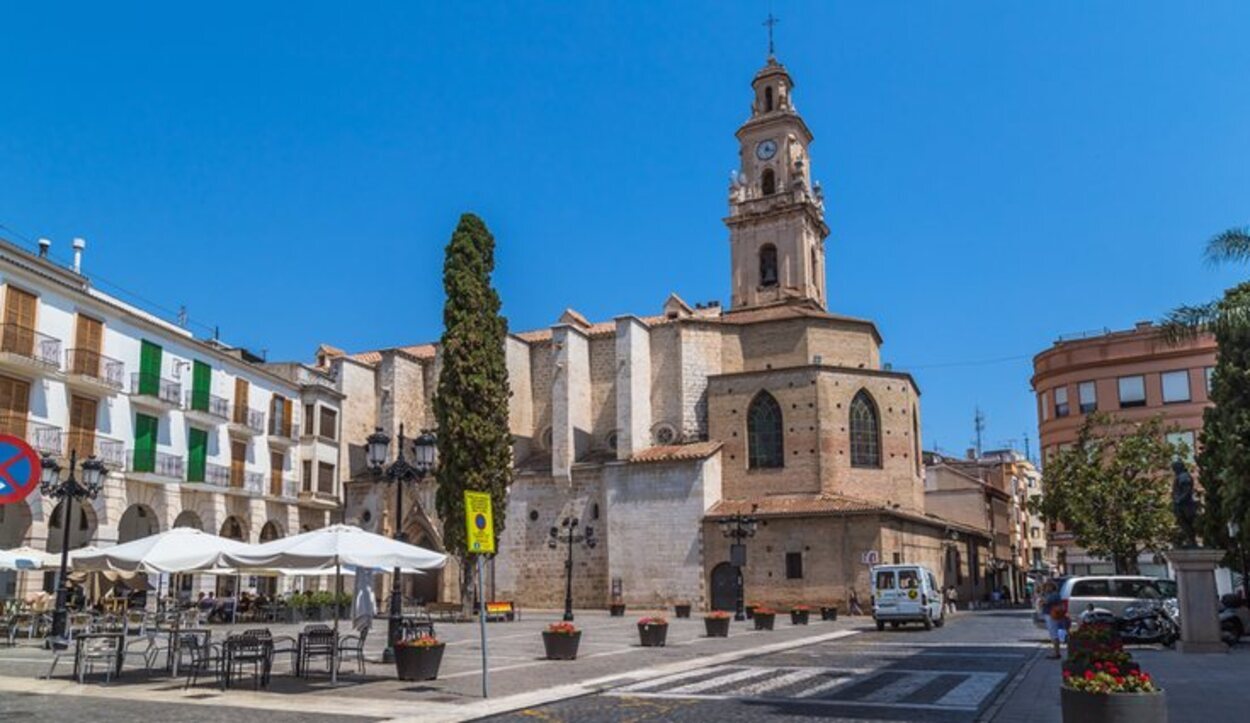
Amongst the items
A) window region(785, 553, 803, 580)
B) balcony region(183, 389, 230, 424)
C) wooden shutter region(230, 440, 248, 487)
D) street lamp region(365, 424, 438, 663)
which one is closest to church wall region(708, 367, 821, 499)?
window region(785, 553, 803, 580)

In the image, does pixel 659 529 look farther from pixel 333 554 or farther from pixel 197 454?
pixel 333 554

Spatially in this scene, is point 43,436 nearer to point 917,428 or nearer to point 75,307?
point 75,307

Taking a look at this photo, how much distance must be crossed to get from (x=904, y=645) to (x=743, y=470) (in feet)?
67.0

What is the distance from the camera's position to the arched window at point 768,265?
5109 centimetres

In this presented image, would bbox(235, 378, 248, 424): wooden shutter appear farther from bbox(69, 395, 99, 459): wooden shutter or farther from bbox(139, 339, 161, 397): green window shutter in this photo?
bbox(69, 395, 99, 459): wooden shutter

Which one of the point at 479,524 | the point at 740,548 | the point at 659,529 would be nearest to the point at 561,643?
the point at 479,524

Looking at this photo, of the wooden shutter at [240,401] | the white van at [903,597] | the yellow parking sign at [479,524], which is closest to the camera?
the yellow parking sign at [479,524]

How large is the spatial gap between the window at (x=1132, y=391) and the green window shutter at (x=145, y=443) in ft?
143

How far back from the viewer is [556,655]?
722 inches

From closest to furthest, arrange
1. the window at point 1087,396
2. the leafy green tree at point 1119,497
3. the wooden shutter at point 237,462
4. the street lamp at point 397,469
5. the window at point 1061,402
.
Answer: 1. the street lamp at point 397,469
2. the leafy green tree at point 1119,497
3. the wooden shutter at point 237,462
4. the window at point 1087,396
5. the window at point 1061,402

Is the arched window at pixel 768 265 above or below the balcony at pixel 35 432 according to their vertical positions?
above

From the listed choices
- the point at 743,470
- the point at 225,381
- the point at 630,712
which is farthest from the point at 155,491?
the point at 630,712

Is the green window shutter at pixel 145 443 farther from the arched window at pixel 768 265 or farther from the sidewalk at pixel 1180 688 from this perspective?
the arched window at pixel 768 265

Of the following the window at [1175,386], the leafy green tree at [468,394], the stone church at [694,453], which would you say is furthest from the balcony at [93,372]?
the window at [1175,386]
